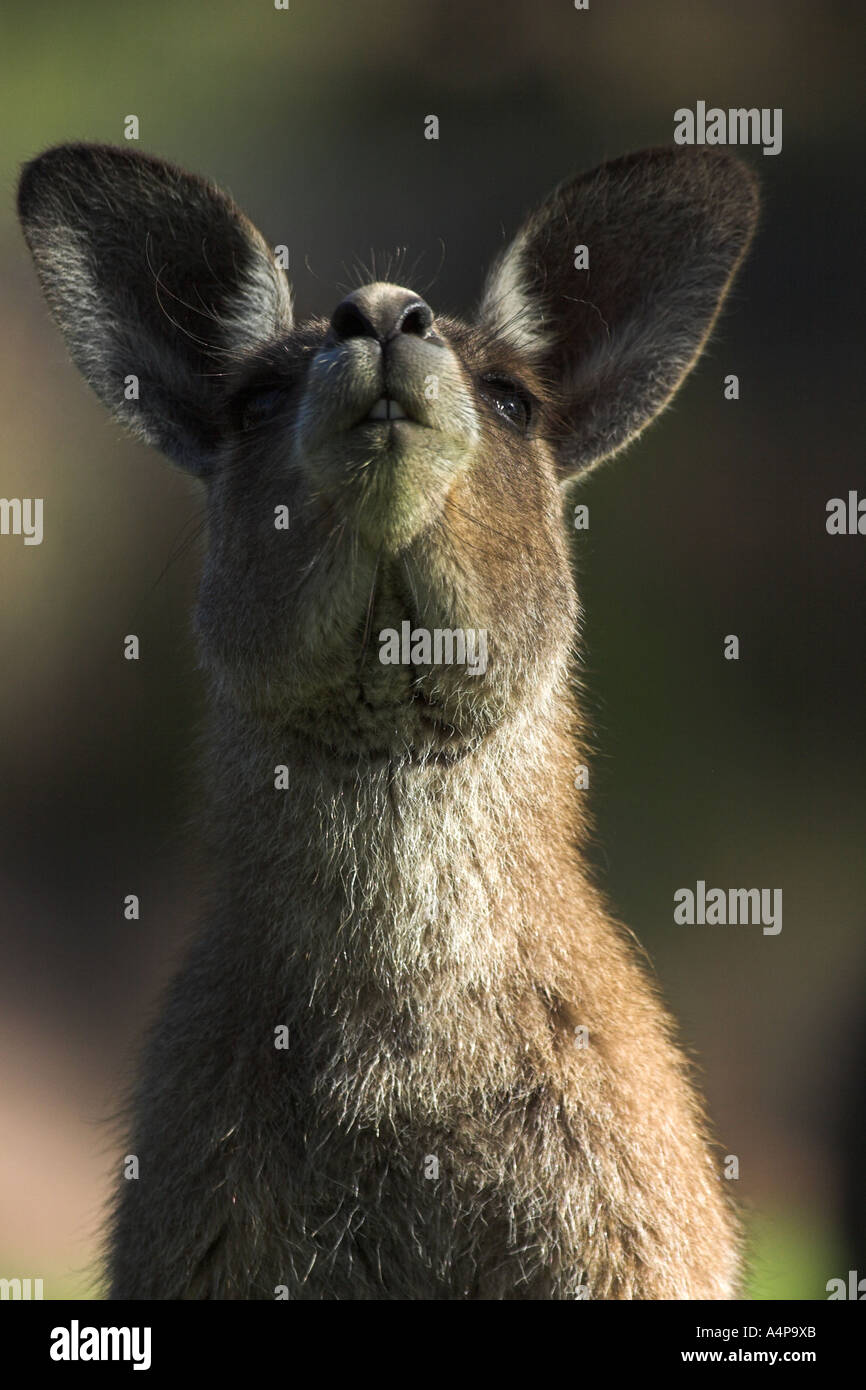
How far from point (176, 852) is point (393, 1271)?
2.14 metres

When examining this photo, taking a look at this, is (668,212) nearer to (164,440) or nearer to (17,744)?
(164,440)

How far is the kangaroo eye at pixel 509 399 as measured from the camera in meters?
5.06

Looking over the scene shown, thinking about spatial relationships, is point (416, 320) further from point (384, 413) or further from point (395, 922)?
point (395, 922)

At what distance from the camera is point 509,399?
5223 millimetres

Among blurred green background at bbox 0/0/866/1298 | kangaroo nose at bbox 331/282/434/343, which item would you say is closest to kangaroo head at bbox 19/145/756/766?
kangaroo nose at bbox 331/282/434/343

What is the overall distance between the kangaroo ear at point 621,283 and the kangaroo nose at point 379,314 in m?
1.41

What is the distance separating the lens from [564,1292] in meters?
4.52

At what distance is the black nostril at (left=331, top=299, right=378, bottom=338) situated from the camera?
427cm

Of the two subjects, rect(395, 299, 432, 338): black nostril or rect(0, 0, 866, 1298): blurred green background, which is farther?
rect(0, 0, 866, 1298): blurred green background

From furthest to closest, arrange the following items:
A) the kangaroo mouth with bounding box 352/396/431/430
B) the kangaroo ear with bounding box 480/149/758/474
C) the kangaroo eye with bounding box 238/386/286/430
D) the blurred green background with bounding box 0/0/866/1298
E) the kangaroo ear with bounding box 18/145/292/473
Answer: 1. the blurred green background with bounding box 0/0/866/1298
2. the kangaroo ear with bounding box 480/149/758/474
3. the kangaroo ear with bounding box 18/145/292/473
4. the kangaroo eye with bounding box 238/386/286/430
5. the kangaroo mouth with bounding box 352/396/431/430

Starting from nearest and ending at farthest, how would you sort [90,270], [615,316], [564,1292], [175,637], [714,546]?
[564,1292], [90,270], [615,316], [175,637], [714,546]

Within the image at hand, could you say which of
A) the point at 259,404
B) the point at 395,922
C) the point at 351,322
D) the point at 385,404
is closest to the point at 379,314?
the point at 351,322

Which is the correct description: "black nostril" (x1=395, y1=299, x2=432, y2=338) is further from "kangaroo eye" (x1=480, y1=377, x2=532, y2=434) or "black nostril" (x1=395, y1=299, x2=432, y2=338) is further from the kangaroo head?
"kangaroo eye" (x1=480, y1=377, x2=532, y2=434)

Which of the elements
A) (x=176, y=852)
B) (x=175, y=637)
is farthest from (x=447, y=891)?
(x=175, y=637)
